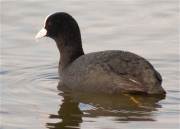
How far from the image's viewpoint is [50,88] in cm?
921

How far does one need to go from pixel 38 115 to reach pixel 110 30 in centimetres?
472

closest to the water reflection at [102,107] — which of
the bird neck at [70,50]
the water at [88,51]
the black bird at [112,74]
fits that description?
the water at [88,51]

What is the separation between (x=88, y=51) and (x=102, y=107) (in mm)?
2968

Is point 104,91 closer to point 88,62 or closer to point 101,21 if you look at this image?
point 88,62

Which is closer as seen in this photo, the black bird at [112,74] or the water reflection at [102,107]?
the water reflection at [102,107]

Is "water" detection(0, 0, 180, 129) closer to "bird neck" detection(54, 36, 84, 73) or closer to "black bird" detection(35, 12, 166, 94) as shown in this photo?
"black bird" detection(35, 12, 166, 94)

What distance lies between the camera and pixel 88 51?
1108cm

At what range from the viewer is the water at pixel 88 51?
766 cm

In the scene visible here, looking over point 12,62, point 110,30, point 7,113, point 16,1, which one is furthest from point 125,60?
point 16,1

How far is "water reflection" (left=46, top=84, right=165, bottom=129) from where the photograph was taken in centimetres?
763

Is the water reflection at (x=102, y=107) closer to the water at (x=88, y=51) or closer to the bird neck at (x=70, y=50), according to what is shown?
the water at (x=88, y=51)

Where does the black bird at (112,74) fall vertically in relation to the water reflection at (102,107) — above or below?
above

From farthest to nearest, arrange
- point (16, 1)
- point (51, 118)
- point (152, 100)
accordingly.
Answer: point (16, 1)
point (152, 100)
point (51, 118)

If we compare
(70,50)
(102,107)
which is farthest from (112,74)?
(70,50)
